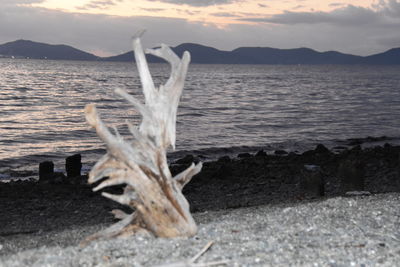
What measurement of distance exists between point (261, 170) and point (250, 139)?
11172 mm

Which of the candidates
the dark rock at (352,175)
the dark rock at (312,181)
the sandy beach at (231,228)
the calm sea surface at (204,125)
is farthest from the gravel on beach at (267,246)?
the calm sea surface at (204,125)

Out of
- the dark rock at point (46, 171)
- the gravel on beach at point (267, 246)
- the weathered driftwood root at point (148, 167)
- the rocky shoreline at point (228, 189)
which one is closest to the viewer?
the gravel on beach at point (267, 246)

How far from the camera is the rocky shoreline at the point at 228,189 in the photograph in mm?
12000

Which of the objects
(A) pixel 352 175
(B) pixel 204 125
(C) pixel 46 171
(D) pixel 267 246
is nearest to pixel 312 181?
(A) pixel 352 175

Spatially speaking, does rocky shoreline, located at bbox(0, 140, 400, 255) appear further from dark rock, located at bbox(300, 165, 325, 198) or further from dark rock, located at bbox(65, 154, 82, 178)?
dark rock, located at bbox(65, 154, 82, 178)

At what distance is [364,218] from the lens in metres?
7.59

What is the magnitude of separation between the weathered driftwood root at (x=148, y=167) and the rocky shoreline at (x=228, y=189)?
301cm

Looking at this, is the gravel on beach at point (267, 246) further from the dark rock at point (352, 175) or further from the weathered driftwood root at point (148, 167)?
the dark rock at point (352, 175)

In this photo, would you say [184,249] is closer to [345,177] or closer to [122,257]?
[122,257]

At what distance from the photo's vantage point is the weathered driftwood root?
614 centimetres

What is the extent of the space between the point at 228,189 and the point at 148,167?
9.06m

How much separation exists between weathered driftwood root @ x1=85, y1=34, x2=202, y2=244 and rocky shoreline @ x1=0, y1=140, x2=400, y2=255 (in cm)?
301

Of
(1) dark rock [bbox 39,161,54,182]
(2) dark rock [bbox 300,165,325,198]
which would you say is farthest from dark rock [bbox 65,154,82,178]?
(2) dark rock [bbox 300,165,325,198]

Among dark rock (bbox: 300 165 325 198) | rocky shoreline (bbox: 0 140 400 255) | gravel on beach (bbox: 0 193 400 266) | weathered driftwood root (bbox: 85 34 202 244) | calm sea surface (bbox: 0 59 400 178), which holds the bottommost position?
calm sea surface (bbox: 0 59 400 178)
